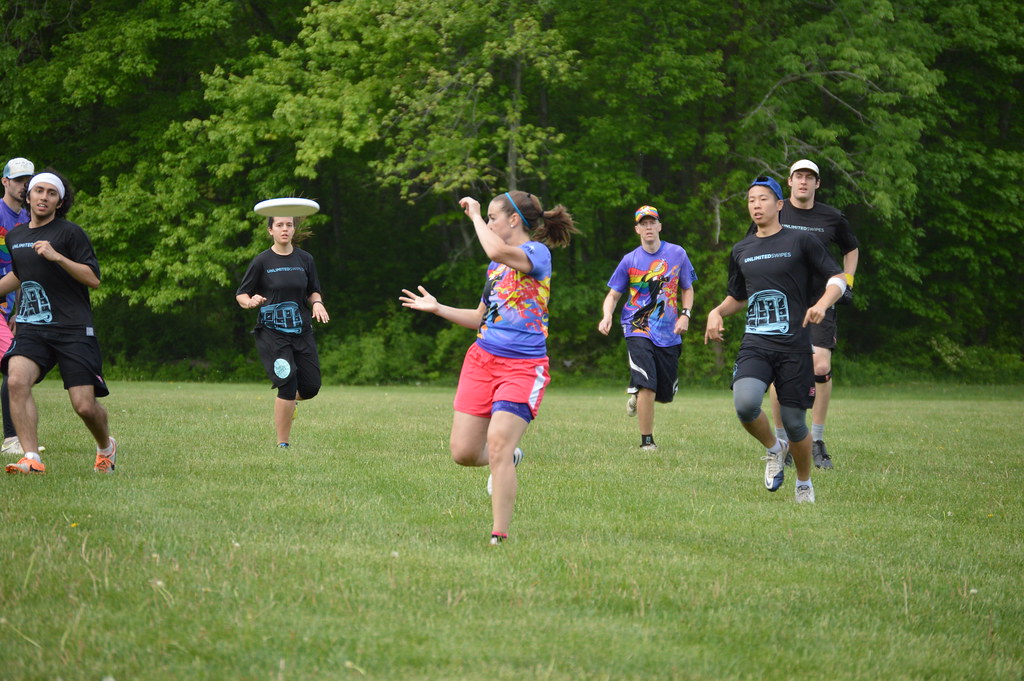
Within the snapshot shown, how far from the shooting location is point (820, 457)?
1020cm

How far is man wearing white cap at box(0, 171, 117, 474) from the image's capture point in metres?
7.83

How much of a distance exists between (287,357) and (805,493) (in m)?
5.06

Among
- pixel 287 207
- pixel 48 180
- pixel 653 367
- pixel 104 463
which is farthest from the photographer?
pixel 653 367

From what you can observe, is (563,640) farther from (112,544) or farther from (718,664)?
(112,544)

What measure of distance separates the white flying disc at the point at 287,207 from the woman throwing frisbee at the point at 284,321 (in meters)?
1.46

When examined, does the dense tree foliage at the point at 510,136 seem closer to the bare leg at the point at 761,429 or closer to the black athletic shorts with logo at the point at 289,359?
the black athletic shorts with logo at the point at 289,359

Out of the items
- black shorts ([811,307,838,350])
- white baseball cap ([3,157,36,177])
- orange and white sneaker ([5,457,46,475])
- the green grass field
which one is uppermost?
white baseball cap ([3,157,36,177])

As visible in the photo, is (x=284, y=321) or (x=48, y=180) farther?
(x=284, y=321)

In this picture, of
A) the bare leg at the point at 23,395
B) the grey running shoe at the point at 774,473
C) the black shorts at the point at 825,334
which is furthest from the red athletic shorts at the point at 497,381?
the black shorts at the point at 825,334

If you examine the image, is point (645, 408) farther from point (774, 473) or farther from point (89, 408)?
point (89, 408)

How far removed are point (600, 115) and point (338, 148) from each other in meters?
7.57

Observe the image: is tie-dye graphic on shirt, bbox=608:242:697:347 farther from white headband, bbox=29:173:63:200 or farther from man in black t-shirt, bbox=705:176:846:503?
white headband, bbox=29:173:63:200

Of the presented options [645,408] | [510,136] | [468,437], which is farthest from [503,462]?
[510,136]

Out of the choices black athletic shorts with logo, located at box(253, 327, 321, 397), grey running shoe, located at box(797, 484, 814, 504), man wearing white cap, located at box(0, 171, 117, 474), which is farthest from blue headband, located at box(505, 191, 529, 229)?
black athletic shorts with logo, located at box(253, 327, 321, 397)
